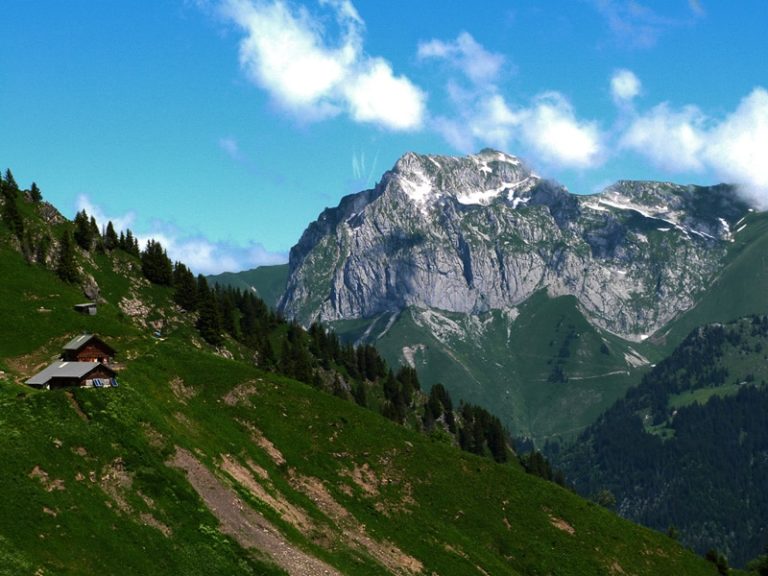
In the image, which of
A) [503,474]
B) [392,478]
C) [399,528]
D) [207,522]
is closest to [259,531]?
[207,522]

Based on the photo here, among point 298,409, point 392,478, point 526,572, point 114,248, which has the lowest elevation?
point 526,572

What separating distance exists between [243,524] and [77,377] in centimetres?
2490

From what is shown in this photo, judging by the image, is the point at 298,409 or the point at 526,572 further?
the point at 298,409

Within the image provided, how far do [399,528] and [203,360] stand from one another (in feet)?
117

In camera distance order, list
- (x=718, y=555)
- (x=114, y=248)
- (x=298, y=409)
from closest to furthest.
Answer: (x=298, y=409)
(x=718, y=555)
(x=114, y=248)

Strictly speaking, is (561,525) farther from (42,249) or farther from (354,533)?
(42,249)

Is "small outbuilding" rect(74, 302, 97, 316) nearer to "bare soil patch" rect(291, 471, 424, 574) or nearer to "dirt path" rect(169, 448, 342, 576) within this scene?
"bare soil patch" rect(291, 471, 424, 574)

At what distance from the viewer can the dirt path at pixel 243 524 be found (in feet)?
226

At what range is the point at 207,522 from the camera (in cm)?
6744

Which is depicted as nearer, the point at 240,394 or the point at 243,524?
the point at 243,524

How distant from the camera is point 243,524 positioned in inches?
2783

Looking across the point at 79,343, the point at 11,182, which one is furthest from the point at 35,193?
the point at 79,343

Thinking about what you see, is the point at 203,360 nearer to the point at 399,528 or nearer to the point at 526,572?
the point at 399,528

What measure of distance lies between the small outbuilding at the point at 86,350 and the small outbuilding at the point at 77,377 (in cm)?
664
